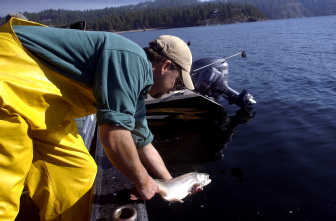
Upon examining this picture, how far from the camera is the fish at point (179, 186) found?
2883 mm

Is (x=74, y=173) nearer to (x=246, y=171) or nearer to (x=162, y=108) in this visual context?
(x=246, y=171)

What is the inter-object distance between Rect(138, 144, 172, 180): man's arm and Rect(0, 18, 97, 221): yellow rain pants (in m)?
0.53

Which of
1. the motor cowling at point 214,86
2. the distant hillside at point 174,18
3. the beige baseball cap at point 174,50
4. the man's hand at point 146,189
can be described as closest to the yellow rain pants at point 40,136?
the man's hand at point 146,189

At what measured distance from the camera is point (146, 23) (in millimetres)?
121062

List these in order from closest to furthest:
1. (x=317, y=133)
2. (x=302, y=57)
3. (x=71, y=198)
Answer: (x=71, y=198)
(x=317, y=133)
(x=302, y=57)

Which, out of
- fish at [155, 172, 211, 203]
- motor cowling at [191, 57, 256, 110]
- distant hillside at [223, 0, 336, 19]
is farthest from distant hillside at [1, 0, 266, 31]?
fish at [155, 172, 211, 203]

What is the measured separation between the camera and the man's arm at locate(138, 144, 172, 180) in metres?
2.92

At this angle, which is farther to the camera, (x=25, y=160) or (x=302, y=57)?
(x=302, y=57)

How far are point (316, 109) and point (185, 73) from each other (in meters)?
9.47

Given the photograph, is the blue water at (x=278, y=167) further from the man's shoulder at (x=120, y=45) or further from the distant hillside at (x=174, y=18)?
the distant hillside at (x=174, y=18)

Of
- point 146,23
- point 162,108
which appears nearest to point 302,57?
point 162,108

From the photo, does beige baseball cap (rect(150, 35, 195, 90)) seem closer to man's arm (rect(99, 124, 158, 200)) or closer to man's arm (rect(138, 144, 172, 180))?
man's arm (rect(99, 124, 158, 200))

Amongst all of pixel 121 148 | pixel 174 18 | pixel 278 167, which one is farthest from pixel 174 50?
pixel 174 18

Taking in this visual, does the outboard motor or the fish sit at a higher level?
the fish
